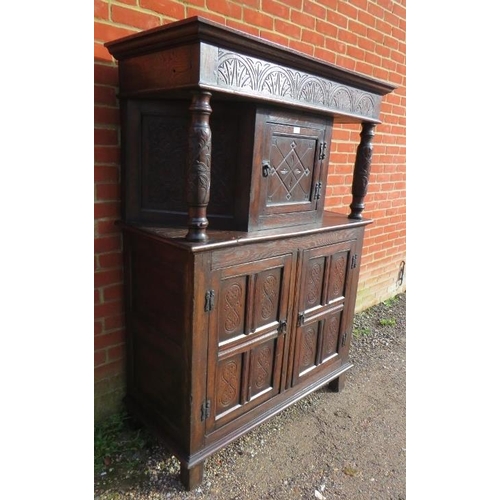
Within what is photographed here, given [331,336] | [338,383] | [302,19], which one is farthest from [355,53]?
[338,383]

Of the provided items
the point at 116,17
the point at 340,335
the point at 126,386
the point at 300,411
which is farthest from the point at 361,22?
the point at 126,386

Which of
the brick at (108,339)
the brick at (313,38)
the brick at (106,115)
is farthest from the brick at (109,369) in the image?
the brick at (313,38)

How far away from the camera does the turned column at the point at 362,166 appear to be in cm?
240

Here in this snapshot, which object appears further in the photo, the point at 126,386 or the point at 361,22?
the point at 361,22

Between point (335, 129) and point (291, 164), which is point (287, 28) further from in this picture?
point (291, 164)

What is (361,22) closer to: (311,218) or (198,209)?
(311,218)

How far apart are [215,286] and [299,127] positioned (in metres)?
0.92

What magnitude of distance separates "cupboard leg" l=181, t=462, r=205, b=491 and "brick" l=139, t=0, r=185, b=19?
2176 millimetres

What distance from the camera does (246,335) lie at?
196cm

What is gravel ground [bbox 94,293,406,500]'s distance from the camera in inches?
75.3

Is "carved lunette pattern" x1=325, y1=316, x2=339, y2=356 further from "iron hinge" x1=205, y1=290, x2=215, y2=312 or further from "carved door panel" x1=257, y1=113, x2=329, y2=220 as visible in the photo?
"iron hinge" x1=205, y1=290, x2=215, y2=312

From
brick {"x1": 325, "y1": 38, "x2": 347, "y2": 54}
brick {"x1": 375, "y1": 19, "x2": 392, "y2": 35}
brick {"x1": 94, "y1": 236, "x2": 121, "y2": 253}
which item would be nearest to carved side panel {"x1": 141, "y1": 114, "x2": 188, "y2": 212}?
brick {"x1": 94, "y1": 236, "x2": 121, "y2": 253}

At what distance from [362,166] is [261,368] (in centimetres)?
136

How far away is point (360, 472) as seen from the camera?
6.88 ft
